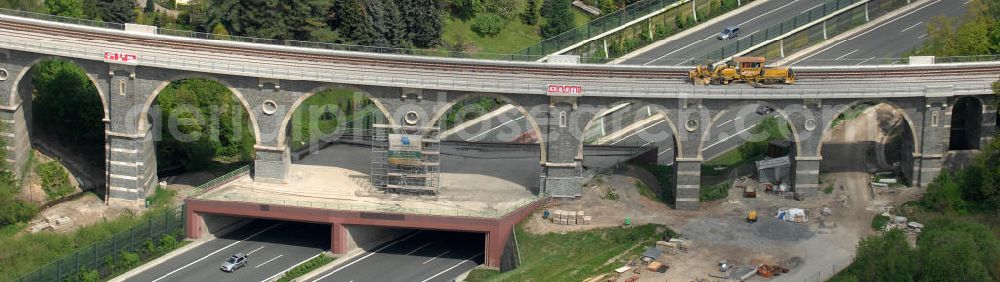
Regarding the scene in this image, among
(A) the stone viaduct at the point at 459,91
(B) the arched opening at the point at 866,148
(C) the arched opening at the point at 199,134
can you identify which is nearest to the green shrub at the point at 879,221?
(B) the arched opening at the point at 866,148

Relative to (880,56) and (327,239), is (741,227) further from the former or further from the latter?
(880,56)

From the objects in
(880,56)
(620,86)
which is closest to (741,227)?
(620,86)

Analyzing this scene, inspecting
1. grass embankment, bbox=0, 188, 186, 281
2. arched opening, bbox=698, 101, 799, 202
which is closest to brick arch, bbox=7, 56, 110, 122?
grass embankment, bbox=0, 188, 186, 281

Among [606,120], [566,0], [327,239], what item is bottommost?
[327,239]

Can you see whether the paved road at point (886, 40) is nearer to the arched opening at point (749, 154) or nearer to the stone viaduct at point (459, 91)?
the arched opening at point (749, 154)

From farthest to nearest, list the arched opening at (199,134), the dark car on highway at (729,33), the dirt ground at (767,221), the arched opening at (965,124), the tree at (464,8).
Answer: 1. the tree at (464,8)
2. the dark car on highway at (729,33)
3. the arched opening at (199,134)
4. the arched opening at (965,124)
5. the dirt ground at (767,221)

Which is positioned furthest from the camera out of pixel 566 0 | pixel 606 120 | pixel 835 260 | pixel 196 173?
pixel 566 0

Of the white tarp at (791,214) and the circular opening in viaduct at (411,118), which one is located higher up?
the circular opening in viaduct at (411,118)
